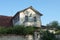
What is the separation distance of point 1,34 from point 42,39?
198 inches

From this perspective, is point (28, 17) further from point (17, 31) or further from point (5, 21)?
point (17, 31)

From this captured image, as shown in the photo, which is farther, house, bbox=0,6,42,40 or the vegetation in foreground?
house, bbox=0,6,42,40

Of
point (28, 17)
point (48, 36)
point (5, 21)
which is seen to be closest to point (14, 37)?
point (48, 36)

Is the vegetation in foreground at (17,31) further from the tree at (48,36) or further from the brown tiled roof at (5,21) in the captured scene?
the brown tiled roof at (5,21)

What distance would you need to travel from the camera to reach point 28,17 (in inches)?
1296

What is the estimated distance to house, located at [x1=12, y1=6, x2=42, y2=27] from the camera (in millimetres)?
32594

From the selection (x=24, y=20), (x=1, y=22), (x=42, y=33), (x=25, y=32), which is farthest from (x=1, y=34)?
(x=1, y=22)

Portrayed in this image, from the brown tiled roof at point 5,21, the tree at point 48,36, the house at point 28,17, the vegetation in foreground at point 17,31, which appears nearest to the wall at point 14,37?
the vegetation in foreground at point 17,31

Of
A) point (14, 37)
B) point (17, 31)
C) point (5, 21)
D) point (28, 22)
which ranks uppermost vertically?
point (5, 21)

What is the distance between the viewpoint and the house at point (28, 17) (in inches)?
1283

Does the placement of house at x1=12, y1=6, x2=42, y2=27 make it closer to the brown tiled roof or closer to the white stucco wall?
the white stucco wall

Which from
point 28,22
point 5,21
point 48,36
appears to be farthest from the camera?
point 5,21

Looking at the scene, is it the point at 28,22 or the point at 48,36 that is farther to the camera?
the point at 28,22

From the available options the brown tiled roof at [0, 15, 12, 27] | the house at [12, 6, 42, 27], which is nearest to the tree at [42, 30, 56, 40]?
the house at [12, 6, 42, 27]
